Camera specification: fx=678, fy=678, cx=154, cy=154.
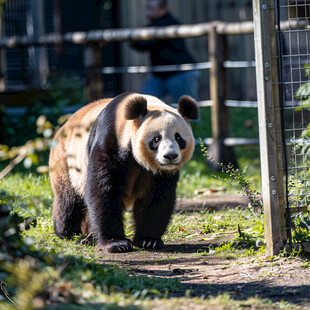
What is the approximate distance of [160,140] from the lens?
→ 483 centimetres

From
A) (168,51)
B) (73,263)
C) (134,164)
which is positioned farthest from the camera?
(168,51)

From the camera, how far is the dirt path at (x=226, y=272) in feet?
12.1

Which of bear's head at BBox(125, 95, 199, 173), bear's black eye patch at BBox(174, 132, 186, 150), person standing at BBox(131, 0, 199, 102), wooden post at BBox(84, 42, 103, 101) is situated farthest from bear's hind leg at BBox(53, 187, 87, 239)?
person standing at BBox(131, 0, 199, 102)

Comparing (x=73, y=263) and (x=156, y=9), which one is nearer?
(x=73, y=263)

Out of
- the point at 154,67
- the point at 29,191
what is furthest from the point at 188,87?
the point at 29,191

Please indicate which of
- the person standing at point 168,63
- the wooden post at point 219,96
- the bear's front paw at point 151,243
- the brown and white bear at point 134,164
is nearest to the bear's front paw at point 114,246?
the brown and white bear at point 134,164

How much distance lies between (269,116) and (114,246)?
1498 mm

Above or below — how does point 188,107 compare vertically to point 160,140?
above

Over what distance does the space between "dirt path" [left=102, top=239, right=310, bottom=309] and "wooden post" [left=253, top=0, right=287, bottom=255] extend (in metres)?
0.23

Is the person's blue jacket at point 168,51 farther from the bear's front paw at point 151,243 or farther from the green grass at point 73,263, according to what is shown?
the bear's front paw at point 151,243

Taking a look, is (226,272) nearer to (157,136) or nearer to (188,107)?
(157,136)

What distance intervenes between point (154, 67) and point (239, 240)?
5302 millimetres

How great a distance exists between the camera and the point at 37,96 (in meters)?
10.3

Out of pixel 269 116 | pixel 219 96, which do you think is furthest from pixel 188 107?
pixel 219 96
